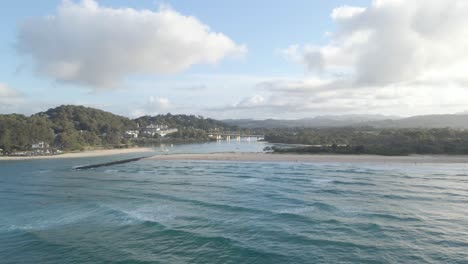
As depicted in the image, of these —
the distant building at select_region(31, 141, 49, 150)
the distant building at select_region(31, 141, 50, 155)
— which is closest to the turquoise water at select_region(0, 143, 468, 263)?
the distant building at select_region(31, 141, 50, 155)

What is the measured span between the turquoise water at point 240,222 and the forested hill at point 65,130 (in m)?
62.8

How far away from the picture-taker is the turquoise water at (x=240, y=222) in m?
15.4

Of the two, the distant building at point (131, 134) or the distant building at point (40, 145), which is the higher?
the distant building at point (131, 134)

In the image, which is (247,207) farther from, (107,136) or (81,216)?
(107,136)

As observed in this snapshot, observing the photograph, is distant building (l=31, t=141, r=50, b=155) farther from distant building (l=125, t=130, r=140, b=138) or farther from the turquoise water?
the turquoise water

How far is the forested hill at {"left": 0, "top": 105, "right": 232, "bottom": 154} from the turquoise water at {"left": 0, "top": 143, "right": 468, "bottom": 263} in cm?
6275

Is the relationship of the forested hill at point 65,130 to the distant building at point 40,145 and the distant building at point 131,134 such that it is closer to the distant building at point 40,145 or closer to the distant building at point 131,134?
the distant building at point 40,145

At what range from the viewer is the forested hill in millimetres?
89312

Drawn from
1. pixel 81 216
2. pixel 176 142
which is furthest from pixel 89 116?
pixel 81 216

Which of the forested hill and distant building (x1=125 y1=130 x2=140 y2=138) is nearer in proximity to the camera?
the forested hill

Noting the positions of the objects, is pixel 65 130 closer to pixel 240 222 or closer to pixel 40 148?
pixel 40 148

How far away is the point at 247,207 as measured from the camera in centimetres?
2397

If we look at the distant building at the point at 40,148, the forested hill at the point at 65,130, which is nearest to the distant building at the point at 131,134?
the forested hill at the point at 65,130

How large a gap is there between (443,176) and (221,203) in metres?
26.2
